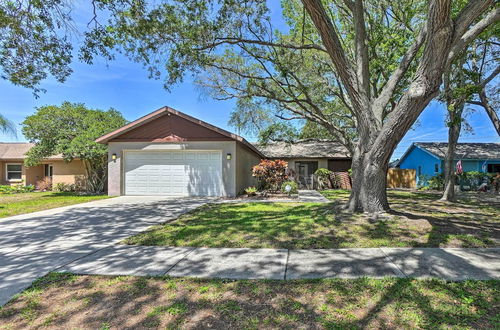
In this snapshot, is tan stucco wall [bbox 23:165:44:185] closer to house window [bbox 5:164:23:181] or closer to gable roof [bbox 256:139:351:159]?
house window [bbox 5:164:23:181]

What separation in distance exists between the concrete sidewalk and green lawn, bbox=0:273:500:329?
24cm

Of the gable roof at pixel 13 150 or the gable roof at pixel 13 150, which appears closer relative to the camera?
the gable roof at pixel 13 150

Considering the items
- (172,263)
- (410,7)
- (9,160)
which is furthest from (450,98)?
(9,160)

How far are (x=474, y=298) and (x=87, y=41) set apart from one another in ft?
31.5

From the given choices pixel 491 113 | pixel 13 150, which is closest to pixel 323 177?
pixel 491 113

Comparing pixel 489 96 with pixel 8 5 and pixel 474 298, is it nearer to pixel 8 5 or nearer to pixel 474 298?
pixel 474 298

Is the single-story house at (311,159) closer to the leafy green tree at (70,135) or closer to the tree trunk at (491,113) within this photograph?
the tree trunk at (491,113)

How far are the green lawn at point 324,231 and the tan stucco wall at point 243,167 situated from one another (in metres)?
5.77

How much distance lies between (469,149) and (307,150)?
43.1 ft

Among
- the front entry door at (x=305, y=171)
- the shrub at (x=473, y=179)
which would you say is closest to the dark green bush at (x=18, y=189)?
the front entry door at (x=305, y=171)

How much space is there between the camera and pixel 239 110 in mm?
16859

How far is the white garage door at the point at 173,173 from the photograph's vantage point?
12758mm

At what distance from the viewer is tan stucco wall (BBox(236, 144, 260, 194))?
1330 centimetres

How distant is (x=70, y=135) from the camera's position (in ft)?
46.5
